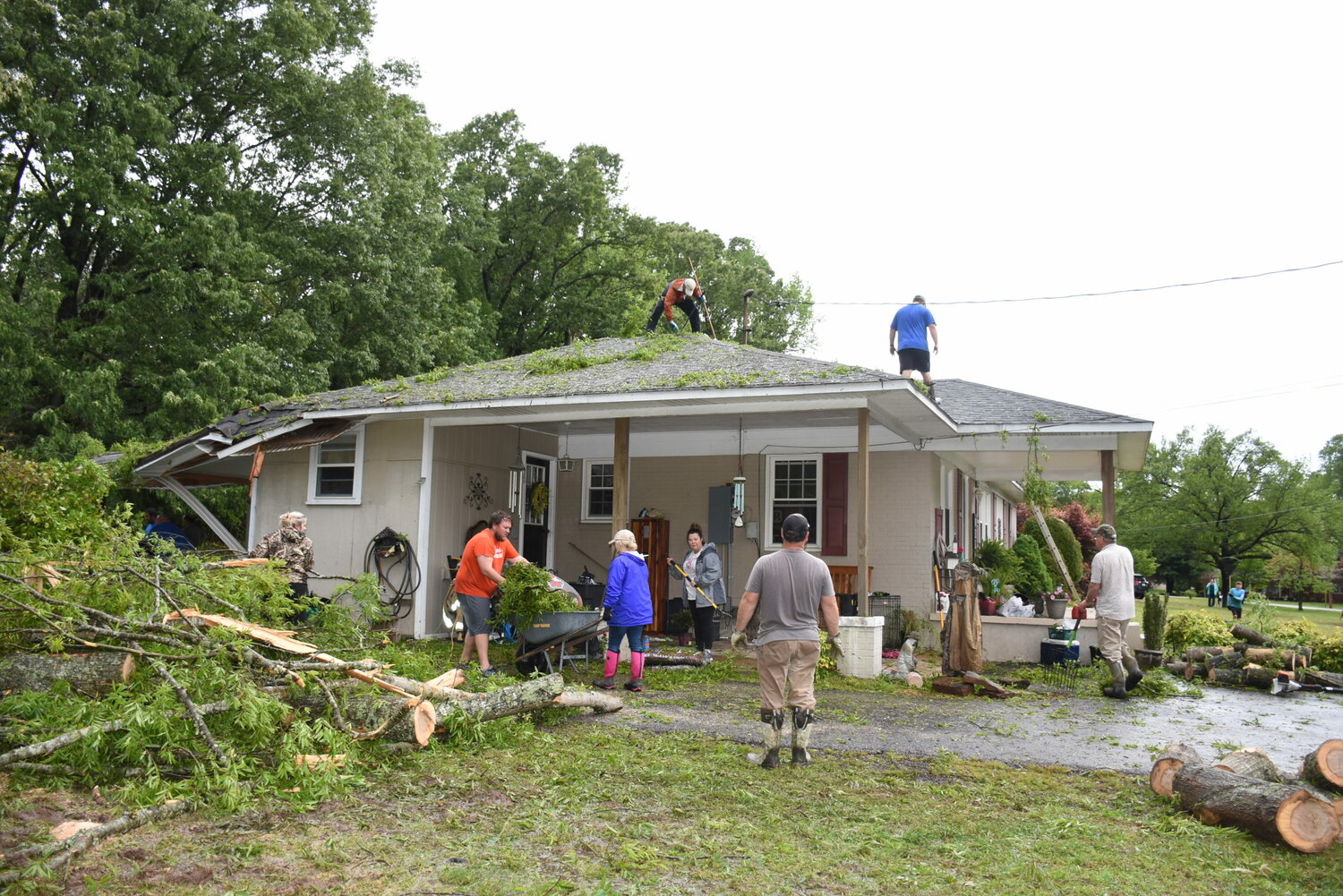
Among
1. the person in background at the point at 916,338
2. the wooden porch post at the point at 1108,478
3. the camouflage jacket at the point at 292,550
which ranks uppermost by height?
the person in background at the point at 916,338

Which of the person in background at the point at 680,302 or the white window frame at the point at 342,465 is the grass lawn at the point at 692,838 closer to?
the white window frame at the point at 342,465

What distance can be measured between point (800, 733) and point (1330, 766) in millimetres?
3164

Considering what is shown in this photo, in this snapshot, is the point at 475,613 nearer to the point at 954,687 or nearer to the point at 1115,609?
the point at 954,687

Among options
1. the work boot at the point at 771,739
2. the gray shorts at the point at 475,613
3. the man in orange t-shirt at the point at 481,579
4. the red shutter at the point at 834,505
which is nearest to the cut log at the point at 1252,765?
the work boot at the point at 771,739

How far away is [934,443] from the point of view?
14.8 metres

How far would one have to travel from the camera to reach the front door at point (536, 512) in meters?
15.7

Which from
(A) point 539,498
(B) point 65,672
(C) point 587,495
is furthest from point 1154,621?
(B) point 65,672

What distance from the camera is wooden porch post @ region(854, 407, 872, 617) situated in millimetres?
11086

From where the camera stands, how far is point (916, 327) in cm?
1331

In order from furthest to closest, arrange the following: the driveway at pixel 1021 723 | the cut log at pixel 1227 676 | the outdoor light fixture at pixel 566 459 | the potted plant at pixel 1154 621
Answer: the outdoor light fixture at pixel 566 459
the potted plant at pixel 1154 621
the cut log at pixel 1227 676
the driveway at pixel 1021 723

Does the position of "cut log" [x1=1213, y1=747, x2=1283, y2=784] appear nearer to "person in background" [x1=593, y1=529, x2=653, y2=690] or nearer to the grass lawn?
the grass lawn

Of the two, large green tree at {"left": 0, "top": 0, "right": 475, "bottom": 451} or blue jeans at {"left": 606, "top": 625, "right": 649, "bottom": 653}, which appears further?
large green tree at {"left": 0, "top": 0, "right": 475, "bottom": 451}

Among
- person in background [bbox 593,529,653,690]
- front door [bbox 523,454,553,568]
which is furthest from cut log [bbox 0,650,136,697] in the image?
front door [bbox 523,454,553,568]

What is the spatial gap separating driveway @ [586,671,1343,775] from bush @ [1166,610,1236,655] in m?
4.30
